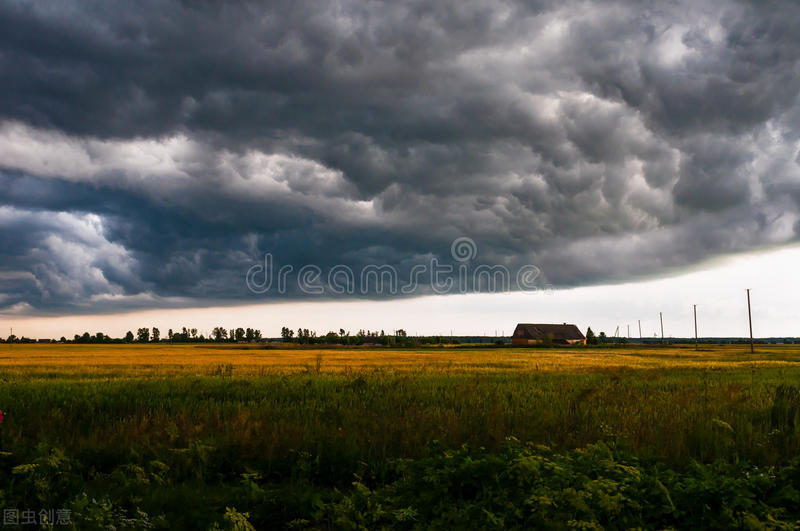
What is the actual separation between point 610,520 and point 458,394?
28.8ft

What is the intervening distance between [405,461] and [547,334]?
14373 cm

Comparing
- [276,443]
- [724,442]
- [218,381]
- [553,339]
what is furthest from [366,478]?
[553,339]

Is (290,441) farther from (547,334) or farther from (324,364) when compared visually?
(547,334)

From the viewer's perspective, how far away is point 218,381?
1778cm

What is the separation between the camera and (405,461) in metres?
7.62

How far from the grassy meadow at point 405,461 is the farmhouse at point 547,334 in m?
129

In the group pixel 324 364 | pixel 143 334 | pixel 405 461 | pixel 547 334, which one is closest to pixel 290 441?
pixel 405 461

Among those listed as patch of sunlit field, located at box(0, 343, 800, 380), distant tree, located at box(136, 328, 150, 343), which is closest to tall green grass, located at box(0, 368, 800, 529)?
patch of sunlit field, located at box(0, 343, 800, 380)

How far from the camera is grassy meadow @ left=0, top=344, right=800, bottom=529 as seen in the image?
592 centimetres

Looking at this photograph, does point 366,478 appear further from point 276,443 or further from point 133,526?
point 133,526

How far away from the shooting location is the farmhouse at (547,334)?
139625mm

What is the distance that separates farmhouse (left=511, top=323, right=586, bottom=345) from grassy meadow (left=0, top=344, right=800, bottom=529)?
12943cm

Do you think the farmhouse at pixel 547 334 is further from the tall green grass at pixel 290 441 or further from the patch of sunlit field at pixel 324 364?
the tall green grass at pixel 290 441

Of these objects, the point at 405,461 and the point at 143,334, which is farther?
the point at 143,334
